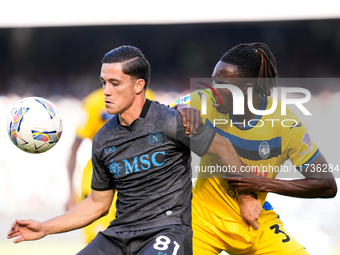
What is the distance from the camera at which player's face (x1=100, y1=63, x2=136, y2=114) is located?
2.76 meters

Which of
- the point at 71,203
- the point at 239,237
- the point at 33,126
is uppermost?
the point at 33,126

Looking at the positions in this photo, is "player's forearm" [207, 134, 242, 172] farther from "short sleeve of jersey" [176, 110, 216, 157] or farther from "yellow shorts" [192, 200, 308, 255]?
"yellow shorts" [192, 200, 308, 255]

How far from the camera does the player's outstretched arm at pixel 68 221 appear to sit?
276 centimetres

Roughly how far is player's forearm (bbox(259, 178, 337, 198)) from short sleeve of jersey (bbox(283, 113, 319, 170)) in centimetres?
13

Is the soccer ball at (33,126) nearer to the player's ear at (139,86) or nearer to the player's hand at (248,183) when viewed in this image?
the player's ear at (139,86)

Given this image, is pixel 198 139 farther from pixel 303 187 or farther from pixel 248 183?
pixel 303 187

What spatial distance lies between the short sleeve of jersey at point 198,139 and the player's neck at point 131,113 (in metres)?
0.31

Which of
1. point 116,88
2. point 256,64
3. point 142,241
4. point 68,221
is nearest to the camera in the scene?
point 142,241

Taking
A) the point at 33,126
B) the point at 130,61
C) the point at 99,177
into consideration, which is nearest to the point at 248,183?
the point at 99,177

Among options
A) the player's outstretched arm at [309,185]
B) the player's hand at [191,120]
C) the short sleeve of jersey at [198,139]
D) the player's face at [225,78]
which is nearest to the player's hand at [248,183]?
the player's outstretched arm at [309,185]

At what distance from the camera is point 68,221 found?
2895 millimetres

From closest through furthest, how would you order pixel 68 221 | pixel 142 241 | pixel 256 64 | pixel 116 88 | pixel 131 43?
pixel 142 241
pixel 116 88
pixel 68 221
pixel 256 64
pixel 131 43

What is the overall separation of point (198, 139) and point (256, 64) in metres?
0.85

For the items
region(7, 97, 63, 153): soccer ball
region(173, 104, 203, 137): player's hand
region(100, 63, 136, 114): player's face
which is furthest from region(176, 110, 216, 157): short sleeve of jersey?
region(7, 97, 63, 153): soccer ball
